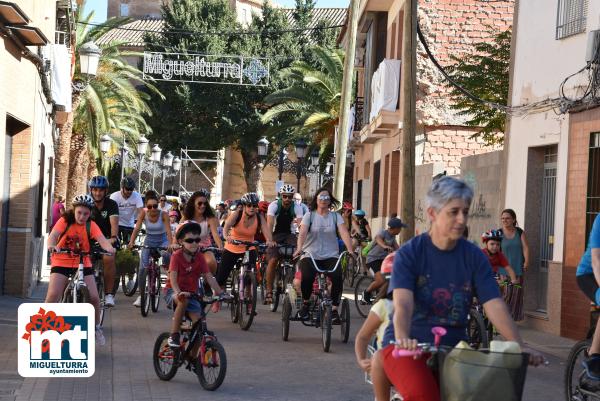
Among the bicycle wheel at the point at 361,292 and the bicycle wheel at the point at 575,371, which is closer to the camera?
the bicycle wheel at the point at 575,371

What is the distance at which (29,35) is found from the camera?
1766 cm

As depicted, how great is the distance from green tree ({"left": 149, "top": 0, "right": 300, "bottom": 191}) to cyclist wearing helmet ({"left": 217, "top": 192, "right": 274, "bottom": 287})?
48.6 metres

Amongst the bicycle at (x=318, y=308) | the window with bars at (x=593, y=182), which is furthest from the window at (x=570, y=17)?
the bicycle at (x=318, y=308)

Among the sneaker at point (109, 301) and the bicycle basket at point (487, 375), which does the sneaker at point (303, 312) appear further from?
the bicycle basket at point (487, 375)

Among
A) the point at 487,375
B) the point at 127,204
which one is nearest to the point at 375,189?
the point at 127,204

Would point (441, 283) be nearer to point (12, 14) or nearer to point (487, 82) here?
point (12, 14)

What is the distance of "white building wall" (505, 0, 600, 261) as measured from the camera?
17.5 m

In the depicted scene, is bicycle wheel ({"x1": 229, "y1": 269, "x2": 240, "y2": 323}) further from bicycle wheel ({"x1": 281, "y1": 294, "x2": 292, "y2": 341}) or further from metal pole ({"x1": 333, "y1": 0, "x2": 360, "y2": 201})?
metal pole ({"x1": 333, "y1": 0, "x2": 360, "y2": 201})

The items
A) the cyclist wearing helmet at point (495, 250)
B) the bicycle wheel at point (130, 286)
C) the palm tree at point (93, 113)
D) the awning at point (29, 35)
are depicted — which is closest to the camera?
the cyclist wearing helmet at point (495, 250)

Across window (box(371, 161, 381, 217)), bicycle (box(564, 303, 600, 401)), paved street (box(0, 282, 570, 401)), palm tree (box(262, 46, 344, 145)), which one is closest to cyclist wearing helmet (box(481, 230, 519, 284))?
paved street (box(0, 282, 570, 401))

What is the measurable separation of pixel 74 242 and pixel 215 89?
177 ft

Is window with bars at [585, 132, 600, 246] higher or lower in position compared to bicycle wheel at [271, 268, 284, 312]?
higher

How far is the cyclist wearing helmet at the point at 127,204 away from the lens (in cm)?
1799

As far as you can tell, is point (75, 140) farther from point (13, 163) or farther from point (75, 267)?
point (75, 267)
